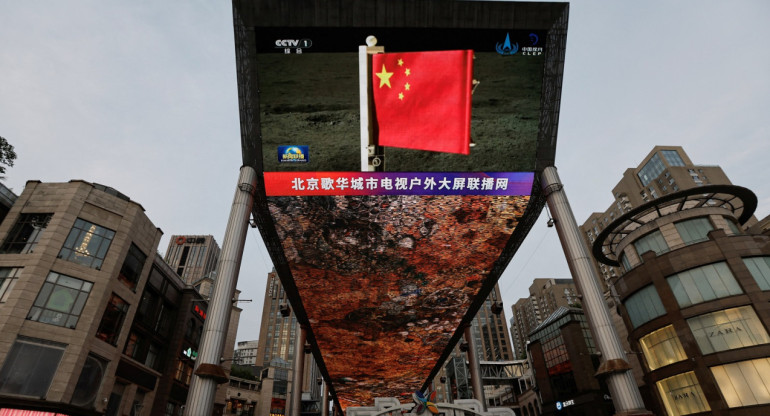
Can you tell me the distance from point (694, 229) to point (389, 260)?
80.7 feet

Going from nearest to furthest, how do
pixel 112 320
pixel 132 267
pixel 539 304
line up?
pixel 112 320
pixel 132 267
pixel 539 304

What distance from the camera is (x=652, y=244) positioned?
29.8 metres

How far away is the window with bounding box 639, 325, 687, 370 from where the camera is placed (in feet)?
85.8

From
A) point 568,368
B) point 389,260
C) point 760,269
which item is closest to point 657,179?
point 568,368

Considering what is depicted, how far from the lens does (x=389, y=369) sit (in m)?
35.2

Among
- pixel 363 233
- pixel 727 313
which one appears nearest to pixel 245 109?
pixel 363 233

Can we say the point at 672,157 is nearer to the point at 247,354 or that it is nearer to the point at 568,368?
the point at 568,368

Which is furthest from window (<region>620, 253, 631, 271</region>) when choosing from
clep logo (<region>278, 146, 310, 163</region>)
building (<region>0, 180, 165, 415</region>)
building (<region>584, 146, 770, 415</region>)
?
building (<region>0, 180, 165, 415</region>)

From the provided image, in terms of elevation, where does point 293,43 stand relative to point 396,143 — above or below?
above

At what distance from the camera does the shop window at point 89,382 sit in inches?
738

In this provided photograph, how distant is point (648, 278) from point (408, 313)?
1895cm

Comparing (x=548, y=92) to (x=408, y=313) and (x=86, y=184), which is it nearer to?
(x=408, y=313)

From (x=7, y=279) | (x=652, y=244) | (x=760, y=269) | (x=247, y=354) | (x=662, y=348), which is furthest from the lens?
(x=247, y=354)

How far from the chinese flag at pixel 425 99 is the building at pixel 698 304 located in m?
22.7
